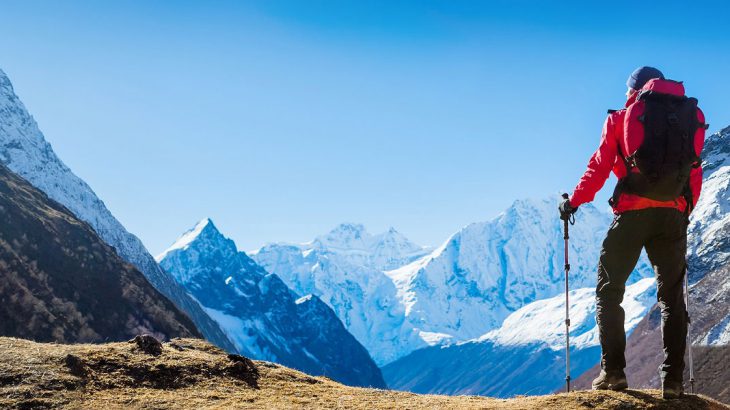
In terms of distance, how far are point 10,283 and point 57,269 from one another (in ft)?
83.1

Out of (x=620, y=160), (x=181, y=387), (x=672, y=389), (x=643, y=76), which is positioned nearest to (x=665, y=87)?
(x=643, y=76)

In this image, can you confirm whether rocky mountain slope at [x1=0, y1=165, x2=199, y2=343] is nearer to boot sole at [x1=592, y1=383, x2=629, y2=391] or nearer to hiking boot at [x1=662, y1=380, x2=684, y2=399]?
boot sole at [x1=592, y1=383, x2=629, y2=391]

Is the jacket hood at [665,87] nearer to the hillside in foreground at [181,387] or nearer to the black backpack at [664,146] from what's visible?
the black backpack at [664,146]

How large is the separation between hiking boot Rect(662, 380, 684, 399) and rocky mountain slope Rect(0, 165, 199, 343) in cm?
11569

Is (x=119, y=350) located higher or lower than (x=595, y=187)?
lower

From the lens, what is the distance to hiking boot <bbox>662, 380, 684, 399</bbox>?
46.8 feet

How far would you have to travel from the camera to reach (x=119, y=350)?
62.8 ft

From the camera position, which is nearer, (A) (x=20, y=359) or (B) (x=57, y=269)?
(A) (x=20, y=359)

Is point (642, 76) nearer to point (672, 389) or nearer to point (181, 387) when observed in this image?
point (672, 389)

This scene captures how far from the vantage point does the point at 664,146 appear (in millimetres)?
13656

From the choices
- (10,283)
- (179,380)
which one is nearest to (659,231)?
(179,380)

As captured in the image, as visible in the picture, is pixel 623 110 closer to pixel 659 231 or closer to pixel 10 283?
pixel 659 231

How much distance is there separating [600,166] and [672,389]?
161 inches

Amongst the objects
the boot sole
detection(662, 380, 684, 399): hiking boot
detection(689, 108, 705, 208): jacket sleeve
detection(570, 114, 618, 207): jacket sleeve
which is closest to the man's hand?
detection(570, 114, 618, 207): jacket sleeve
